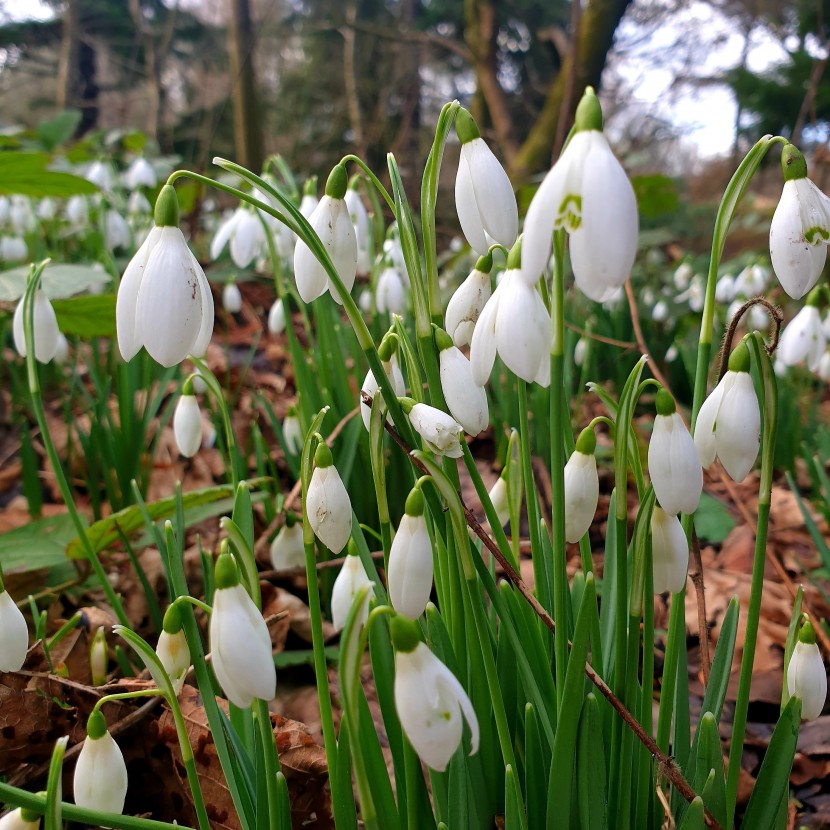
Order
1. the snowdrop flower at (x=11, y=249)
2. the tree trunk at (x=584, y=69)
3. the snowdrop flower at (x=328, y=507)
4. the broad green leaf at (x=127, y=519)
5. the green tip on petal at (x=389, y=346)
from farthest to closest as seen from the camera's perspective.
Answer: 1. the tree trunk at (x=584, y=69)
2. the snowdrop flower at (x=11, y=249)
3. the broad green leaf at (x=127, y=519)
4. the green tip on petal at (x=389, y=346)
5. the snowdrop flower at (x=328, y=507)

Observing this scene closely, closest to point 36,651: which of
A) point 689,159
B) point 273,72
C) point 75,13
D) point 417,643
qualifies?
point 417,643

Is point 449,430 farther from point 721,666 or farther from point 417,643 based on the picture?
point 721,666

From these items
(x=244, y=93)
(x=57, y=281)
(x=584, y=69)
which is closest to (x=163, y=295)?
(x=57, y=281)

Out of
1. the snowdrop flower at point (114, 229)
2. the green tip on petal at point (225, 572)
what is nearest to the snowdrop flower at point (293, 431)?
the green tip on petal at point (225, 572)

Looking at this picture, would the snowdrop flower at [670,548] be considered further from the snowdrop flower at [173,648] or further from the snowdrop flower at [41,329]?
the snowdrop flower at [41,329]

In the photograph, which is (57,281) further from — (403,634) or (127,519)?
(403,634)
